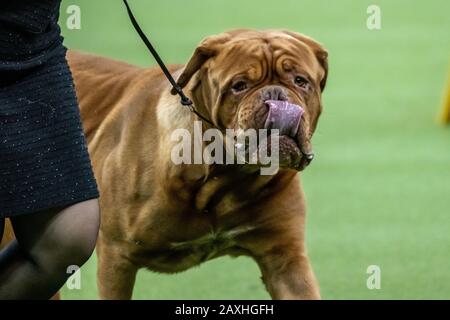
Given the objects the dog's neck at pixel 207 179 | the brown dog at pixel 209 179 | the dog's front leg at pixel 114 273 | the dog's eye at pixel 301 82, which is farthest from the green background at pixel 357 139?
the dog's eye at pixel 301 82

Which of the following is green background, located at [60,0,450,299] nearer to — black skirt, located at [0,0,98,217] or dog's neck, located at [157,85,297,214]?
dog's neck, located at [157,85,297,214]

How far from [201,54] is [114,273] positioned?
0.87 m

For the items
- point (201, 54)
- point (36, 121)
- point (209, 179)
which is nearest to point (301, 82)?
point (201, 54)

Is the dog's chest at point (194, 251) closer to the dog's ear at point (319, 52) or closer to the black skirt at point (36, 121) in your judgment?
the dog's ear at point (319, 52)

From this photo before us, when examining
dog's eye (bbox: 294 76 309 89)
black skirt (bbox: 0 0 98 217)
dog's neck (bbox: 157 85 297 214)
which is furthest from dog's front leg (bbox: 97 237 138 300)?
black skirt (bbox: 0 0 98 217)

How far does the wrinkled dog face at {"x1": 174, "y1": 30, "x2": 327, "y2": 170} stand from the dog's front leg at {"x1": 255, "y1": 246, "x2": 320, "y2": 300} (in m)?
0.47

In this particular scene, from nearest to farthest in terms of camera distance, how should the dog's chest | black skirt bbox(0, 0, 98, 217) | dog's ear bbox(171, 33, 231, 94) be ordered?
black skirt bbox(0, 0, 98, 217) < dog's ear bbox(171, 33, 231, 94) < the dog's chest

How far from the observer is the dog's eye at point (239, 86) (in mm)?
3684

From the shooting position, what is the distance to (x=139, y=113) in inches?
165

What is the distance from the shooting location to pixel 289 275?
4.01 metres

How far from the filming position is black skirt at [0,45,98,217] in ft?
9.84
